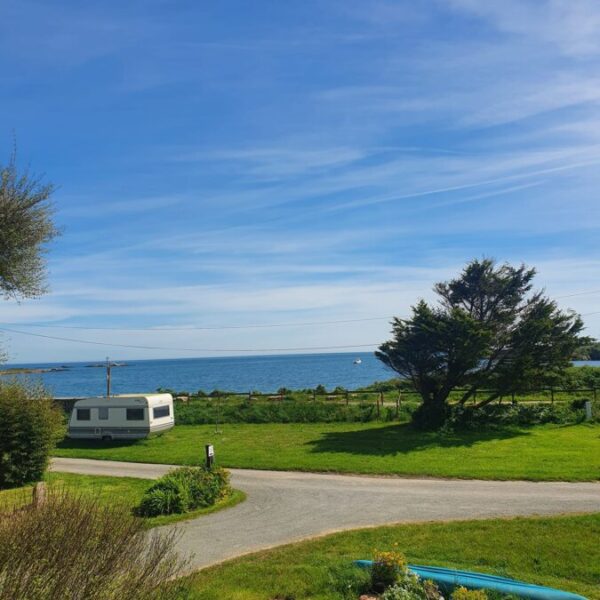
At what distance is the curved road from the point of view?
39.8 ft

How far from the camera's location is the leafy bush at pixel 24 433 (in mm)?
18172

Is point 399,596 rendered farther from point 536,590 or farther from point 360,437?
point 360,437

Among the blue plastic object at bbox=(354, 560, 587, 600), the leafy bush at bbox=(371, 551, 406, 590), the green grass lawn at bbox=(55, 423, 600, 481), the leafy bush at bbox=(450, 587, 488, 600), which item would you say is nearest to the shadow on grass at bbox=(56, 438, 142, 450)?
the green grass lawn at bbox=(55, 423, 600, 481)

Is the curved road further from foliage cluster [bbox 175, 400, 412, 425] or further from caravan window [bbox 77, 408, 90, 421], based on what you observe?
foliage cluster [bbox 175, 400, 412, 425]

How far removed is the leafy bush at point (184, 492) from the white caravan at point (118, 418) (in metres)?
12.5

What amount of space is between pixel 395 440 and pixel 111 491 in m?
12.2

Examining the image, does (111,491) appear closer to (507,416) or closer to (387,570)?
(387,570)

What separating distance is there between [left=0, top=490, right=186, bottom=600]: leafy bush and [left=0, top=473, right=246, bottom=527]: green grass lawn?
8.30 m

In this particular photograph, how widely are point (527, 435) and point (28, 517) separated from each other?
2387 cm

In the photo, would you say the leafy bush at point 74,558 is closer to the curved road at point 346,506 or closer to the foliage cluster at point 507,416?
the curved road at point 346,506

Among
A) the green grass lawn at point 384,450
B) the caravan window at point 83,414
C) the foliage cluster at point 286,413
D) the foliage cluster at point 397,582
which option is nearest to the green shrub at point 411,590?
the foliage cluster at point 397,582

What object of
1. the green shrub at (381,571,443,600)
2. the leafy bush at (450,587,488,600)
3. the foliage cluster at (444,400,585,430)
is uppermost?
the foliage cluster at (444,400,585,430)

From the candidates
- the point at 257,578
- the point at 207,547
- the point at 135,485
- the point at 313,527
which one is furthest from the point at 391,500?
the point at 135,485

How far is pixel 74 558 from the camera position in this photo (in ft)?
14.8
